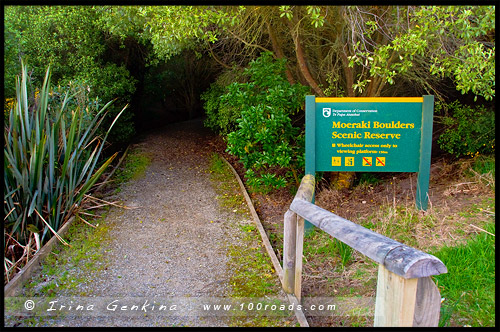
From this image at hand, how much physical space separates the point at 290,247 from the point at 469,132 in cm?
482

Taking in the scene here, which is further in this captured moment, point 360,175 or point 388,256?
point 360,175

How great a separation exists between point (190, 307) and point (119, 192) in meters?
3.95

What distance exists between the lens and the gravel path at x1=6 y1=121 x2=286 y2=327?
3.57 m

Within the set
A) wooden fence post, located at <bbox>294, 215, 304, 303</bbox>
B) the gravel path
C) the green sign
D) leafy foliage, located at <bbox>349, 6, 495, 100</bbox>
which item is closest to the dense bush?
the green sign

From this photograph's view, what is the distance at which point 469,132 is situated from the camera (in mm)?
6754

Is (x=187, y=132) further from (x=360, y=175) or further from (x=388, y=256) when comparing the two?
(x=388, y=256)

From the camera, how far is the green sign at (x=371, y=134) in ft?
16.8

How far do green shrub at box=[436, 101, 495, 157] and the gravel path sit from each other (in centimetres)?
396

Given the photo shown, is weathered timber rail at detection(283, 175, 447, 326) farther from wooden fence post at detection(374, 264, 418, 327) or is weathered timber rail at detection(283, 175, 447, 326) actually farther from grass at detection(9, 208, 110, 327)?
grass at detection(9, 208, 110, 327)

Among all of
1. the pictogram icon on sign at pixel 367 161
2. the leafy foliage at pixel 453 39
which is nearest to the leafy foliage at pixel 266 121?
the pictogram icon on sign at pixel 367 161

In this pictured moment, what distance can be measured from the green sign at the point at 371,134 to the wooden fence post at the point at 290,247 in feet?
6.01

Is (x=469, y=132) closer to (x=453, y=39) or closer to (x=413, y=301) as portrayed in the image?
(x=453, y=39)
